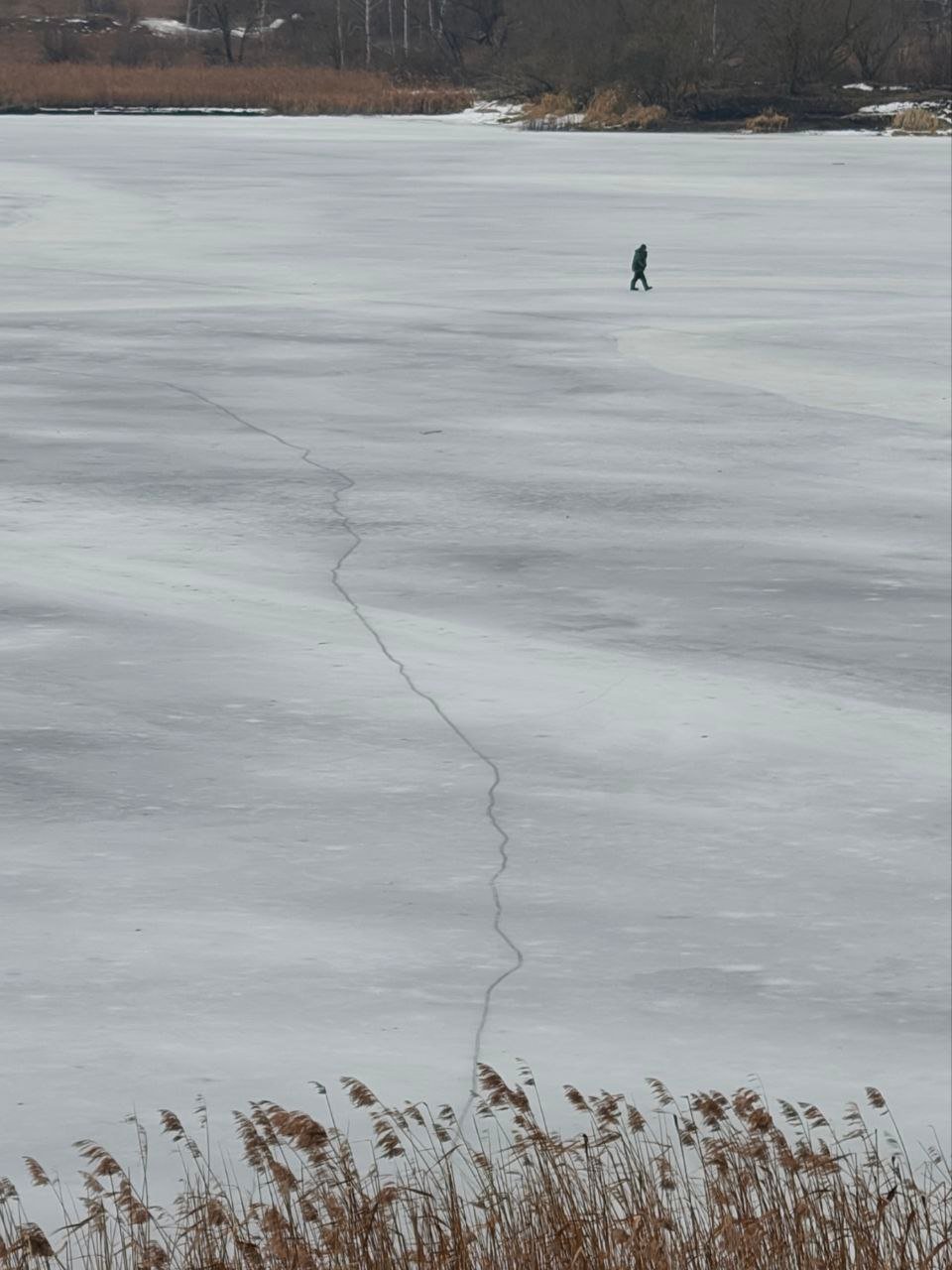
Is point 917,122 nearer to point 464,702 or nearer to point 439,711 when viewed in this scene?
point 464,702

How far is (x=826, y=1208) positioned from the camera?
5.16 meters

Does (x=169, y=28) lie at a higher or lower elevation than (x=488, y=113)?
higher

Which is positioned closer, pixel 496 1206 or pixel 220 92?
pixel 496 1206

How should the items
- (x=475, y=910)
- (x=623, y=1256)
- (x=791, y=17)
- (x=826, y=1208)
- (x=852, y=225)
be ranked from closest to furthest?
1. (x=623, y=1256)
2. (x=826, y=1208)
3. (x=475, y=910)
4. (x=852, y=225)
5. (x=791, y=17)

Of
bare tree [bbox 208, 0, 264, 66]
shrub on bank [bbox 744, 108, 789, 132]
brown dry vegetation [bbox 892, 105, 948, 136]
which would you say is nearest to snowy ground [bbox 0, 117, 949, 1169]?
brown dry vegetation [bbox 892, 105, 948, 136]

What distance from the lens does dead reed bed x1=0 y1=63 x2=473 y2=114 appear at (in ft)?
182

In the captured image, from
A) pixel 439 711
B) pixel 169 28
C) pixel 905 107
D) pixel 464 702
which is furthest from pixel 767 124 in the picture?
pixel 439 711

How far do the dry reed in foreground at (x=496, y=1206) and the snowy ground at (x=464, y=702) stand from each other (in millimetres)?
409

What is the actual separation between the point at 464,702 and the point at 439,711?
0.16 meters

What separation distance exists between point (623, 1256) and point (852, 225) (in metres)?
25.6

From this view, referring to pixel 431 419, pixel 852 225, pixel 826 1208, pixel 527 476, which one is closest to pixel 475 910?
pixel 826 1208

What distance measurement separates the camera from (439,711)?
28.9 ft

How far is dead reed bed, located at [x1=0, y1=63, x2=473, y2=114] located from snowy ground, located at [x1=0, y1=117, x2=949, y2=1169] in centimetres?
3692

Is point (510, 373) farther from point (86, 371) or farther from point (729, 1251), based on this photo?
point (729, 1251)
